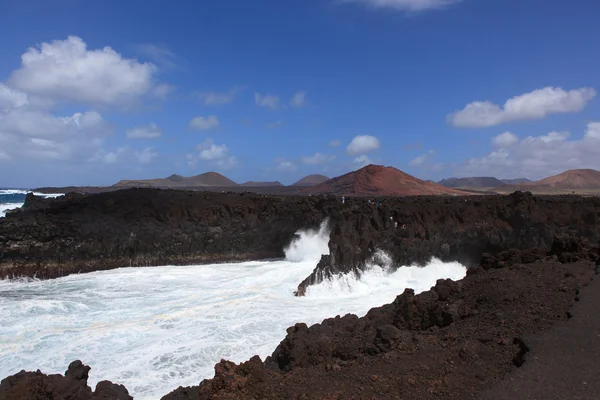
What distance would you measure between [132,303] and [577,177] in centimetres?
8988

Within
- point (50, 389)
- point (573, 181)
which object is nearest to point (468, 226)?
point (50, 389)

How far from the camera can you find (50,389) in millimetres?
4680

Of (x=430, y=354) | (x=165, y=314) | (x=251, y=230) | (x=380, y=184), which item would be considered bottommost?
(x=165, y=314)

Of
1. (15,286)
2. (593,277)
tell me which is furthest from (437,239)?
(15,286)

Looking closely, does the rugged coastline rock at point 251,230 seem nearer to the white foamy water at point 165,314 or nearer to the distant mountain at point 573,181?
the white foamy water at point 165,314

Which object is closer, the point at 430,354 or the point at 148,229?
the point at 430,354

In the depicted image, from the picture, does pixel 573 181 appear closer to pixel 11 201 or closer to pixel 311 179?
pixel 311 179

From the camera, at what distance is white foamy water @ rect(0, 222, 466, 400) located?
28.9 ft

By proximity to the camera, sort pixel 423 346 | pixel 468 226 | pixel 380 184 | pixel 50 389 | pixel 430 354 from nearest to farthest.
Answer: pixel 50 389
pixel 430 354
pixel 423 346
pixel 468 226
pixel 380 184

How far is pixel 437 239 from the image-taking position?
19703mm

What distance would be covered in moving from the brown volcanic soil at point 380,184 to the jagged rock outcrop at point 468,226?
1959 centimetres

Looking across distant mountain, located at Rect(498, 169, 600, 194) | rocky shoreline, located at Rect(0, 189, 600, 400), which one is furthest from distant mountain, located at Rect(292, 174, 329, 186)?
rocky shoreline, located at Rect(0, 189, 600, 400)

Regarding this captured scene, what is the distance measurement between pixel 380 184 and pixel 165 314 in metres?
34.3

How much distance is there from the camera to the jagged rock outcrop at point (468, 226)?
18484mm
